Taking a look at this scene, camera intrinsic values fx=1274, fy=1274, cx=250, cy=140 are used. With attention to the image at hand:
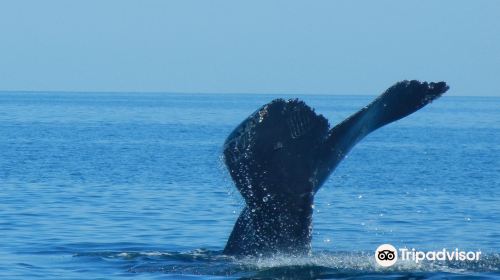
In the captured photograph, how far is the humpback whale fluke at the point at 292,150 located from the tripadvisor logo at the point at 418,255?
7.47 ft

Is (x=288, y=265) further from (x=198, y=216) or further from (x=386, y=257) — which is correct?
(x=198, y=216)

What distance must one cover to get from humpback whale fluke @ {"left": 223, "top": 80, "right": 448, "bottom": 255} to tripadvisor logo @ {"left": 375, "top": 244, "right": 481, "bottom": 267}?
2278 mm

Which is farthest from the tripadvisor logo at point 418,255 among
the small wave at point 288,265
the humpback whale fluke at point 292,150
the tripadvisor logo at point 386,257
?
the humpback whale fluke at point 292,150

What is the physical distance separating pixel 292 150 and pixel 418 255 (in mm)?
4347

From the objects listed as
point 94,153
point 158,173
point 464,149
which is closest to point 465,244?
point 158,173

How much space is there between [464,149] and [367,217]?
32.3 m

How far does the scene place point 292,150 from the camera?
38.9ft

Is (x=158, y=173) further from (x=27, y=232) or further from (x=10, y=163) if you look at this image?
(x=27, y=232)

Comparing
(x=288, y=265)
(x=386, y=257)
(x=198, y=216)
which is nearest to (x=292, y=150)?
(x=288, y=265)

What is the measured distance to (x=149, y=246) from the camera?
17.1m

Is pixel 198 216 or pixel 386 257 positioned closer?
pixel 386 257

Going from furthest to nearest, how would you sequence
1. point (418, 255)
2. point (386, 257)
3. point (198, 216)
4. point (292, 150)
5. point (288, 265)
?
point (198, 216) → point (418, 255) → point (386, 257) → point (288, 265) → point (292, 150)

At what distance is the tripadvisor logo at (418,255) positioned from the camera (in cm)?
1453

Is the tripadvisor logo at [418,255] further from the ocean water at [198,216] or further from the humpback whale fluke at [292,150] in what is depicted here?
the humpback whale fluke at [292,150]
